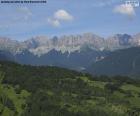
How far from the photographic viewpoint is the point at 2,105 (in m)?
46.4

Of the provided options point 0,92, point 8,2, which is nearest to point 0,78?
point 0,92

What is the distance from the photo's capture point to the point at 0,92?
4681 centimetres

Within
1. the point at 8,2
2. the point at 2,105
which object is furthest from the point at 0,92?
the point at 8,2

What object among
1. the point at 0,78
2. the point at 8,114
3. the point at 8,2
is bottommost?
the point at 8,114

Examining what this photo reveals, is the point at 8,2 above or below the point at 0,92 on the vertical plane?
above

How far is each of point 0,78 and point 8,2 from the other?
175 feet

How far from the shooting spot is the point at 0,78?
47312 millimetres

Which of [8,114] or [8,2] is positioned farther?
[8,2]

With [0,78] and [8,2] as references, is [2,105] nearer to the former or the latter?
[0,78]

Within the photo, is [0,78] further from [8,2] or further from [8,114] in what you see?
[8,2]

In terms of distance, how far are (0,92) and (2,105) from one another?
58.2 inches

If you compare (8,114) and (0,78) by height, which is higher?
(0,78)

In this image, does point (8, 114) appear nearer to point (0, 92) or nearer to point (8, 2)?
point (0, 92)

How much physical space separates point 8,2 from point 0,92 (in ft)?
178
